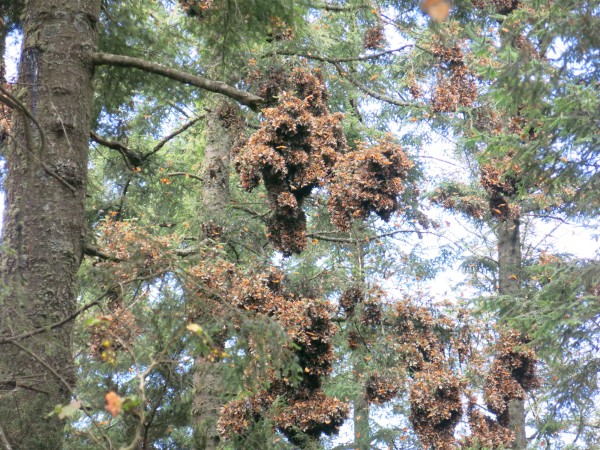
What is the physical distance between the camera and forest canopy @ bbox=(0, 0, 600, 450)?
445 cm

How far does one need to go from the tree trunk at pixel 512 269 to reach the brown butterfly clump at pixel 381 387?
5721 mm

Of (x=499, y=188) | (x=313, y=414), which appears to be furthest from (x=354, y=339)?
(x=499, y=188)

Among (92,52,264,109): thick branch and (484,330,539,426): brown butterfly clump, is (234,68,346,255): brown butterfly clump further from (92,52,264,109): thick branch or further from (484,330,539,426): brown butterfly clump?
(484,330,539,426): brown butterfly clump

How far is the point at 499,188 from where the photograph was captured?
1257cm

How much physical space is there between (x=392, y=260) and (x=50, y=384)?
967 centimetres

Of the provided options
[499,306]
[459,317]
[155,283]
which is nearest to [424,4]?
[155,283]

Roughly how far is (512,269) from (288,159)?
865cm

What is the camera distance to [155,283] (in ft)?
15.5

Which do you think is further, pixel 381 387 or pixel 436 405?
pixel 436 405

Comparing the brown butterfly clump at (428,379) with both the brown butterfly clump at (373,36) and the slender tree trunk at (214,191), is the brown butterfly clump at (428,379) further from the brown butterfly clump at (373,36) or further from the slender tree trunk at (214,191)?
the brown butterfly clump at (373,36)

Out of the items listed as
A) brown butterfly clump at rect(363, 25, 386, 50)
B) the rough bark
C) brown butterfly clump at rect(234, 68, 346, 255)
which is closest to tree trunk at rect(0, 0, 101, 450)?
brown butterfly clump at rect(234, 68, 346, 255)

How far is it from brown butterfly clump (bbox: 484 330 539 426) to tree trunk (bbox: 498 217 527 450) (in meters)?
2.59

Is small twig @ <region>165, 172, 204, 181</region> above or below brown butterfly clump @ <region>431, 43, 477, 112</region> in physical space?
below

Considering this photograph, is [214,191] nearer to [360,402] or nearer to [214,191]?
[214,191]
